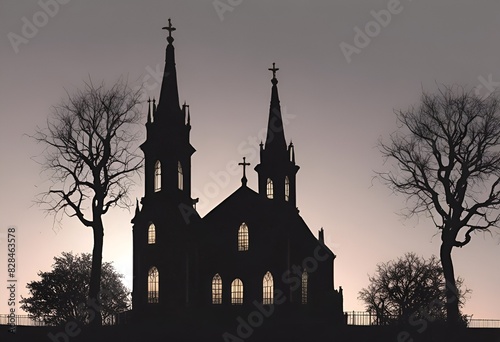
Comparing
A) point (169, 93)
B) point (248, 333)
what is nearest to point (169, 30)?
point (169, 93)

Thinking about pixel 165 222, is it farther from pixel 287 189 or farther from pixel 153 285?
pixel 287 189

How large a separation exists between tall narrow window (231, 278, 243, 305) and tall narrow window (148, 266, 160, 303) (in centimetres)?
617

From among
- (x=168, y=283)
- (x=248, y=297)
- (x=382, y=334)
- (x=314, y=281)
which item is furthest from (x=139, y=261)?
(x=382, y=334)

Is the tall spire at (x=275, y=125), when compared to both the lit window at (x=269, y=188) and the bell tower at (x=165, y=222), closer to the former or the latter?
the lit window at (x=269, y=188)

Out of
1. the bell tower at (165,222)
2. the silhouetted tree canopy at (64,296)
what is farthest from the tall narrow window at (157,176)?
the silhouetted tree canopy at (64,296)

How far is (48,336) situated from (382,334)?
→ 2138 cm

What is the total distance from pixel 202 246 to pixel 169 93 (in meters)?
12.5

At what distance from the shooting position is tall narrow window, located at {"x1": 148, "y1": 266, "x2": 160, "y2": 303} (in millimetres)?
→ 75250

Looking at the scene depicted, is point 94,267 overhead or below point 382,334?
overhead

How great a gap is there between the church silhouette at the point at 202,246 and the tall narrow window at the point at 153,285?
8 centimetres

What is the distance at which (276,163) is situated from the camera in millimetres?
84375

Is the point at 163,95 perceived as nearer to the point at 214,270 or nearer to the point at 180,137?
the point at 180,137

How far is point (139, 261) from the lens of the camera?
75812 mm

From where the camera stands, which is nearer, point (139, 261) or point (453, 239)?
point (453, 239)
